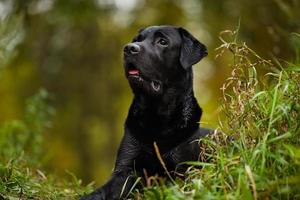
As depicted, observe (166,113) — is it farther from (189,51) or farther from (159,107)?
(189,51)

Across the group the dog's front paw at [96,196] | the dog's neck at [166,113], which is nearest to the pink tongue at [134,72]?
the dog's neck at [166,113]

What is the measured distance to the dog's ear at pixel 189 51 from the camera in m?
6.77

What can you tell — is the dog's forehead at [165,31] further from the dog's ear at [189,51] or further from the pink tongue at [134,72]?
the pink tongue at [134,72]

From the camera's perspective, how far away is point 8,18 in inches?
507

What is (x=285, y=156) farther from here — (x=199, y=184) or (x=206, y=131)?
(x=206, y=131)

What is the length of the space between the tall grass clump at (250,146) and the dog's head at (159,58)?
0.88 metres

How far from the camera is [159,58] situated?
664 centimetres

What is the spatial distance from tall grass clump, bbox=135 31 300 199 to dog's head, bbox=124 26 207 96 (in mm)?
883

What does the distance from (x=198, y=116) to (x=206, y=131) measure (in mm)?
505

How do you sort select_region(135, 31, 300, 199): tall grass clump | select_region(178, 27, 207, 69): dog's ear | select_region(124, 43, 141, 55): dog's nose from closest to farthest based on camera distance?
1. select_region(135, 31, 300, 199): tall grass clump
2. select_region(124, 43, 141, 55): dog's nose
3. select_region(178, 27, 207, 69): dog's ear

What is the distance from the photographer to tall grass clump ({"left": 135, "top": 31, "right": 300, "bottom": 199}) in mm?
4680

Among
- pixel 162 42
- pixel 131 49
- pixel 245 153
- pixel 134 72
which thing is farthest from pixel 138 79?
pixel 245 153

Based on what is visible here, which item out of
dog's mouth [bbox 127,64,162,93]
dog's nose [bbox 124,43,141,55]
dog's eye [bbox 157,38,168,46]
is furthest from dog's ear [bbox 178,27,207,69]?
dog's nose [bbox 124,43,141,55]

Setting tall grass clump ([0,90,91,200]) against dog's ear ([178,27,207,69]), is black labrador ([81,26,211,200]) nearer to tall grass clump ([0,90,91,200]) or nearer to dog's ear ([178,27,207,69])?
dog's ear ([178,27,207,69])
